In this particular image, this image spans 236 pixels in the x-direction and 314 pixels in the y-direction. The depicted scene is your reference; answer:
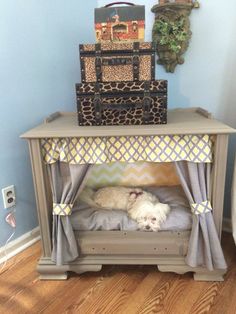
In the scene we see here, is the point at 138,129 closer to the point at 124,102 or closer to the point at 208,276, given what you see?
the point at 124,102

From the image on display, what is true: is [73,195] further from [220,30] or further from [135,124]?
[220,30]

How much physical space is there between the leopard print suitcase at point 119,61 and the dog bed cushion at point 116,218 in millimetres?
687

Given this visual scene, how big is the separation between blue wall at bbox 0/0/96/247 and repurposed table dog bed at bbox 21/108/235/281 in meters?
0.30

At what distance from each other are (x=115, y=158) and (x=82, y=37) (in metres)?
1.03

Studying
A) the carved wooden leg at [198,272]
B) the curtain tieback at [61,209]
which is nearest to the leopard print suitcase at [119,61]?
the curtain tieback at [61,209]

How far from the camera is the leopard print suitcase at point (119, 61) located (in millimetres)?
1291

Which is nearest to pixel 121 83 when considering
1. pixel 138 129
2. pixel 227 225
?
pixel 138 129

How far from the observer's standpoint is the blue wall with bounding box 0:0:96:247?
1513 mm

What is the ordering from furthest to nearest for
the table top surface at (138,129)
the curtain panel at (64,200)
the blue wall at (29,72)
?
1. the blue wall at (29,72)
2. the curtain panel at (64,200)
3. the table top surface at (138,129)

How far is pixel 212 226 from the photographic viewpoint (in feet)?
4.28

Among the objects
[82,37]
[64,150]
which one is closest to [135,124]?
[64,150]

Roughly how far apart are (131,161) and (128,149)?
0.06 m

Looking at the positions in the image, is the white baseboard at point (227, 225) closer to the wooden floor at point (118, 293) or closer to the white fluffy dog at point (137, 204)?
the wooden floor at point (118, 293)

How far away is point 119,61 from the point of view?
130 cm
